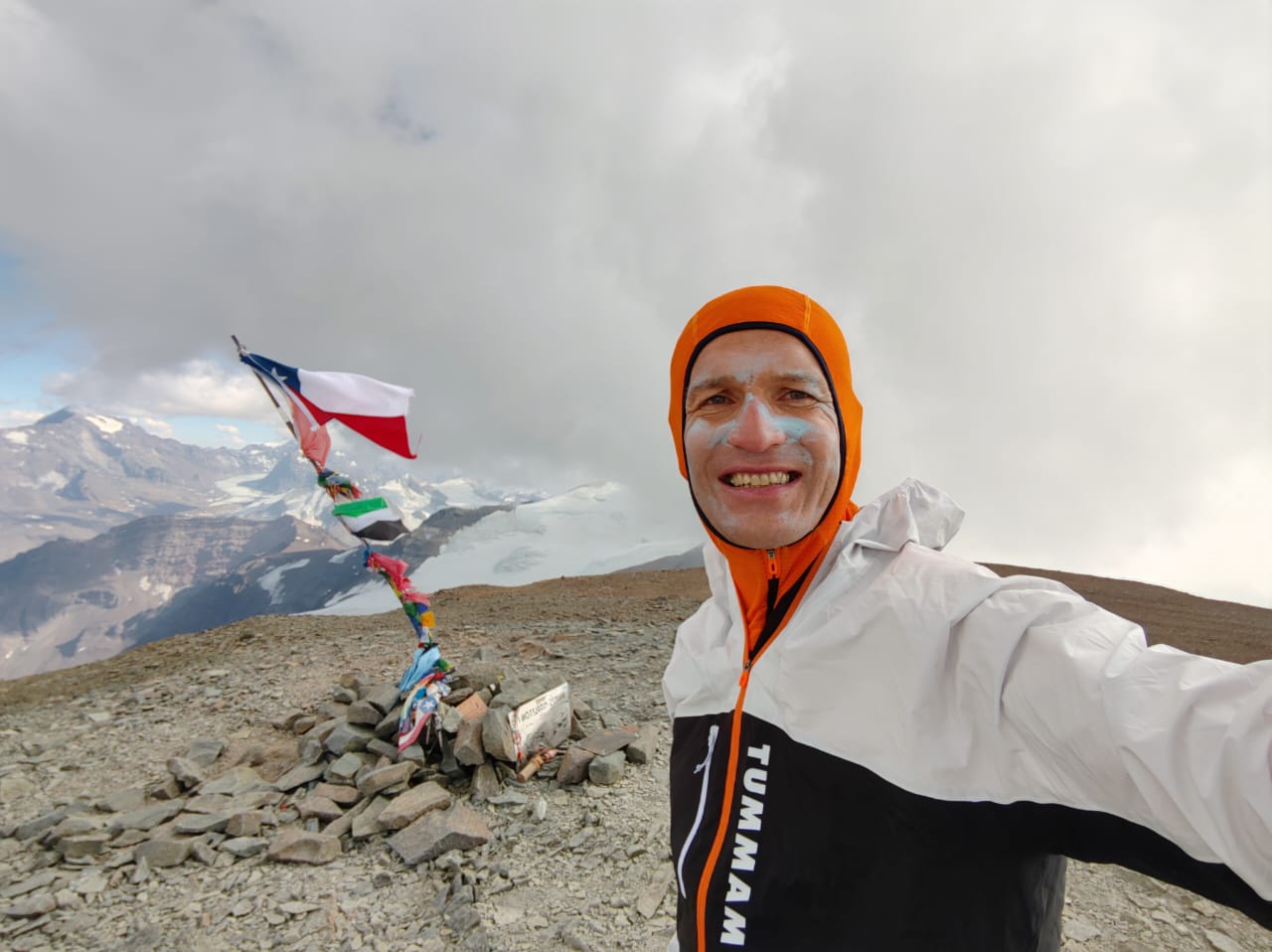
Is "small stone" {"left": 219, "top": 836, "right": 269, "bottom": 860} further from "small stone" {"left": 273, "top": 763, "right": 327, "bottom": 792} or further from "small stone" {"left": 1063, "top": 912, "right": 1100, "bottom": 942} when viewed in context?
"small stone" {"left": 1063, "top": 912, "right": 1100, "bottom": 942}

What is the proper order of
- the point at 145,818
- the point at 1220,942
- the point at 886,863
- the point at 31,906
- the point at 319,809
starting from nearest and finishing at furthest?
the point at 886,863
the point at 1220,942
the point at 31,906
the point at 319,809
the point at 145,818

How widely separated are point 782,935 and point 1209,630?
66.8 feet

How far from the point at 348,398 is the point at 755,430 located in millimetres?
6100

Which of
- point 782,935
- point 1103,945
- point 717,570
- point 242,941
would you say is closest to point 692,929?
point 782,935

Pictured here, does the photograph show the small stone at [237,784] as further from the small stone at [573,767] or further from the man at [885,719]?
the man at [885,719]

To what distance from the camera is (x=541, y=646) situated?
1067 centimetres

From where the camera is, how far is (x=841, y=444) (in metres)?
1.84

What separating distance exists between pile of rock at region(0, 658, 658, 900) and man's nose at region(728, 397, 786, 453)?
4646mm

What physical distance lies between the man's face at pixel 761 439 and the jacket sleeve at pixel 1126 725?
0.55 meters

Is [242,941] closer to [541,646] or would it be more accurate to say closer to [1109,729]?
[1109,729]

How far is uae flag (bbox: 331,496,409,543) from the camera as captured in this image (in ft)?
21.2

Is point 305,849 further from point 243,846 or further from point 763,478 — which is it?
point 763,478

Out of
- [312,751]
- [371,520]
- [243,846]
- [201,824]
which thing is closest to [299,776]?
[312,751]

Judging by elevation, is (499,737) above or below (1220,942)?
above
